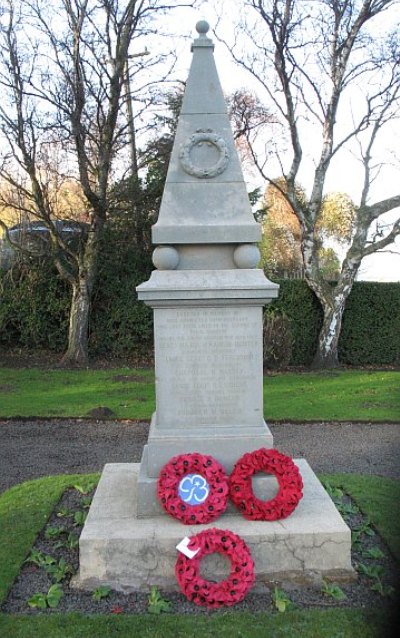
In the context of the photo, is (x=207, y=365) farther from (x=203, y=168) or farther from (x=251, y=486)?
(x=203, y=168)

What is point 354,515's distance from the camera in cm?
547

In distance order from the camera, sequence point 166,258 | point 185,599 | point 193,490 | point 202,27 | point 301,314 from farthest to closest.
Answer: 1. point 301,314
2. point 202,27
3. point 166,258
4. point 193,490
5. point 185,599

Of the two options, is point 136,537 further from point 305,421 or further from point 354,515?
point 305,421

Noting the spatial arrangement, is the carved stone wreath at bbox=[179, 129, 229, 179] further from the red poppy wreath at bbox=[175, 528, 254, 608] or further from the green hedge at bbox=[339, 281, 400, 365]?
the green hedge at bbox=[339, 281, 400, 365]

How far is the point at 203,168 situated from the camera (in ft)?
16.3

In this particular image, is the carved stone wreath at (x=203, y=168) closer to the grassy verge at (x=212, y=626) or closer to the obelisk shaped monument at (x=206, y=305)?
the obelisk shaped monument at (x=206, y=305)

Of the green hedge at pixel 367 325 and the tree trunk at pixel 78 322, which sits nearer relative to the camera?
the tree trunk at pixel 78 322

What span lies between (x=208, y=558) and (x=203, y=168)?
2999mm

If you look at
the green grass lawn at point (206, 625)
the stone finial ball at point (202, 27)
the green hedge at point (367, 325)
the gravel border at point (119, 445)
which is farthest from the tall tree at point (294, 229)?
the green grass lawn at point (206, 625)

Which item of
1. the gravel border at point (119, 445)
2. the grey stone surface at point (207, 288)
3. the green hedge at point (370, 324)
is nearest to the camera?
the grey stone surface at point (207, 288)

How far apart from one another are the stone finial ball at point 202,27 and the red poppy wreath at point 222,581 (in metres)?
4.03

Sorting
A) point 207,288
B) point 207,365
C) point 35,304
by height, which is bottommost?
point 35,304

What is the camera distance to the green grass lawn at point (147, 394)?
32.7 feet

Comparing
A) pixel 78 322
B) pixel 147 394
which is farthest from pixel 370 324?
pixel 78 322
